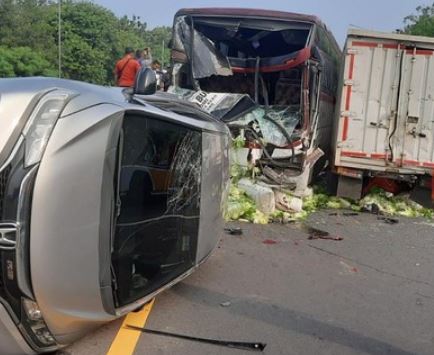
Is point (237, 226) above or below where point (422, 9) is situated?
below

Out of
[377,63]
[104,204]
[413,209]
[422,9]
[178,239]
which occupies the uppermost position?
[422,9]

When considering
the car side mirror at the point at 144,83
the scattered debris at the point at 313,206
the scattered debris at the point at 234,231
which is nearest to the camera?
the car side mirror at the point at 144,83

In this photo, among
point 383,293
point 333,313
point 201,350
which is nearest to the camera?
point 201,350

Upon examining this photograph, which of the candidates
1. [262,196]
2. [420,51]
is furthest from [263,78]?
[262,196]

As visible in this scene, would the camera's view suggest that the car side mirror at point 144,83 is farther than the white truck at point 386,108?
→ No

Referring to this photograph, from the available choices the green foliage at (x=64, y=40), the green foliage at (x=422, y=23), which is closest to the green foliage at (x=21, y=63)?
the green foliage at (x=64, y=40)

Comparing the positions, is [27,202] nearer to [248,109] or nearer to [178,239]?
[178,239]

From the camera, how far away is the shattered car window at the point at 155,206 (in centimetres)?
336

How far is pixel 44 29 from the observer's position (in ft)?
182

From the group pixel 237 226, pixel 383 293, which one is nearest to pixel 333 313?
pixel 383 293

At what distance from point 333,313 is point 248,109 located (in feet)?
18.6

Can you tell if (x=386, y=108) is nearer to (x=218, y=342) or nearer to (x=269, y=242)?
(x=269, y=242)

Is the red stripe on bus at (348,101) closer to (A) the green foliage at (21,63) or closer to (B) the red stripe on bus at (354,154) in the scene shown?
(B) the red stripe on bus at (354,154)

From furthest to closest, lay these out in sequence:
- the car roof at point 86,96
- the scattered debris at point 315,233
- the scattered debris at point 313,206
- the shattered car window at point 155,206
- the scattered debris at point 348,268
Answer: the scattered debris at point 313,206, the scattered debris at point 315,233, the scattered debris at point 348,268, the shattered car window at point 155,206, the car roof at point 86,96
